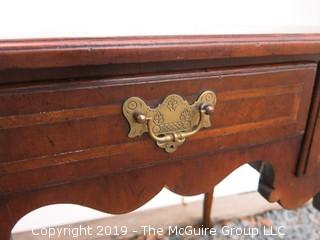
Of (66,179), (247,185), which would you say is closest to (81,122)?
(66,179)

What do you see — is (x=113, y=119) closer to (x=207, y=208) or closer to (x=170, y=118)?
(x=170, y=118)

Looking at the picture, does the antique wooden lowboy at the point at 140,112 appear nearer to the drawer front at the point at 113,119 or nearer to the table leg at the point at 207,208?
the drawer front at the point at 113,119

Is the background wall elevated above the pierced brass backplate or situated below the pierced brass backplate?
above

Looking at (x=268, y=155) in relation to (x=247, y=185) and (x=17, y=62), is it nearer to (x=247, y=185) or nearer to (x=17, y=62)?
(x=17, y=62)

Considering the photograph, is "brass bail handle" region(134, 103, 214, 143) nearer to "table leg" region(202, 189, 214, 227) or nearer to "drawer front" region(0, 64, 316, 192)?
"drawer front" region(0, 64, 316, 192)

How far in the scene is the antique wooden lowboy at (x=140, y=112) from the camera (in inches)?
13.7

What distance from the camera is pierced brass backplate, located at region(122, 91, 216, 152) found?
0.40m

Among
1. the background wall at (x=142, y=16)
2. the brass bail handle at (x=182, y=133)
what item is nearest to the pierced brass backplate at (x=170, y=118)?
the brass bail handle at (x=182, y=133)

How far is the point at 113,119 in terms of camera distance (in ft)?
1.30

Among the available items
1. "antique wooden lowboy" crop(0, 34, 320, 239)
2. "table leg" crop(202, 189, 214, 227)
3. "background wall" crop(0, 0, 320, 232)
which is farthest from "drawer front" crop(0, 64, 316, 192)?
"table leg" crop(202, 189, 214, 227)

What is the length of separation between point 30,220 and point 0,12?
0.59 meters

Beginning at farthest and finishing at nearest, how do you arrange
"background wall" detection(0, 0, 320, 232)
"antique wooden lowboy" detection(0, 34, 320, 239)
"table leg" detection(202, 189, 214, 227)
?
"table leg" detection(202, 189, 214, 227) < "background wall" detection(0, 0, 320, 232) < "antique wooden lowboy" detection(0, 34, 320, 239)

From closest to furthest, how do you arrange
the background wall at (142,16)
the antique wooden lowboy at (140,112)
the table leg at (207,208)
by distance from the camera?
the antique wooden lowboy at (140,112), the background wall at (142,16), the table leg at (207,208)

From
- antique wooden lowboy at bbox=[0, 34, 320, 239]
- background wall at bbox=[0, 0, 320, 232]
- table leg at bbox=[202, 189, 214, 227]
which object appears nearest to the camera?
antique wooden lowboy at bbox=[0, 34, 320, 239]
